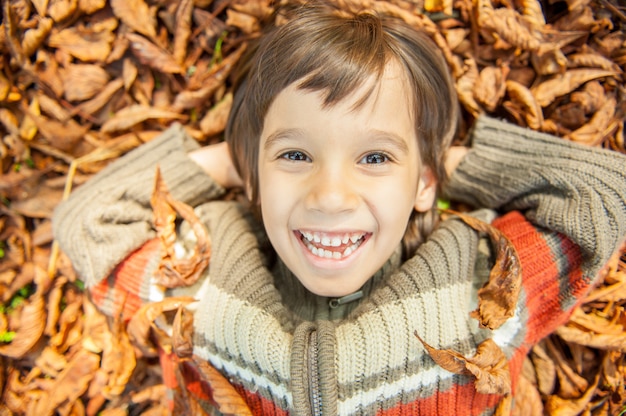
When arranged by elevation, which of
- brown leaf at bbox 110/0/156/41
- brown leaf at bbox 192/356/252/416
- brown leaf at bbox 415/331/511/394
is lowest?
brown leaf at bbox 192/356/252/416

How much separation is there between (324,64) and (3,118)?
4.97 feet

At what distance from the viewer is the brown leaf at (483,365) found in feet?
4.86

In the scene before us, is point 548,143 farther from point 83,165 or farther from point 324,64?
point 83,165

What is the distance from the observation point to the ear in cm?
174

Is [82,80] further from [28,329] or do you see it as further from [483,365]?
[483,365]

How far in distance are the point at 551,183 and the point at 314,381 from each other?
109 cm

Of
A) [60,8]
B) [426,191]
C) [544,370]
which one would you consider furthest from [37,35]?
[544,370]

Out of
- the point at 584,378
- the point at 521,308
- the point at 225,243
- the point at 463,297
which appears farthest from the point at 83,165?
the point at 584,378

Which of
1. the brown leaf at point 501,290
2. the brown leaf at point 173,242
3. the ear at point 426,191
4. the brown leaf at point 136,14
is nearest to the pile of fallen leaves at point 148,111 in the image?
the brown leaf at point 136,14

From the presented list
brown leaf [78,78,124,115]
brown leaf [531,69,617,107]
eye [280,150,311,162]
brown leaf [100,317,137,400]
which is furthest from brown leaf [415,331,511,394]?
brown leaf [78,78,124,115]

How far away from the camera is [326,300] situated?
1804 mm

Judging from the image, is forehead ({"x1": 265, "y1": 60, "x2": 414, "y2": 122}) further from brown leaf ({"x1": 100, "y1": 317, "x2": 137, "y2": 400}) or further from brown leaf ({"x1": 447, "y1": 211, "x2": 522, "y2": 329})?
brown leaf ({"x1": 100, "y1": 317, "x2": 137, "y2": 400})

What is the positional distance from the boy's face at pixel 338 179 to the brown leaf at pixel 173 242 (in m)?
0.34

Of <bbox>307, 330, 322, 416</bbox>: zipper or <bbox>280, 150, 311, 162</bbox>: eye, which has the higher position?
<bbox>280, 150, 311, 162</bbox>: eye
